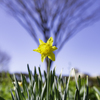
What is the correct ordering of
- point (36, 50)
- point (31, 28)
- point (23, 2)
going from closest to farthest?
point (36, 50), point (23, 2), point (31, 28)

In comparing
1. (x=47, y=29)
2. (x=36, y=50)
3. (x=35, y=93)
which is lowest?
(x=35, y=93)

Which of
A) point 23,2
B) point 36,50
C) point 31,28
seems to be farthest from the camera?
point 31,28

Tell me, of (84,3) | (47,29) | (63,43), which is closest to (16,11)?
(47,29)

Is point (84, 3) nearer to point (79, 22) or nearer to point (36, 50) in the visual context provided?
point (79, 22)

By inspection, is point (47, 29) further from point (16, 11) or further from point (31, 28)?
point (16, 11)

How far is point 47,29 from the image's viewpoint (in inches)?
198

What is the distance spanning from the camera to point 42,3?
15.9ft

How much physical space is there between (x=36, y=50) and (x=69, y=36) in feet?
15.5

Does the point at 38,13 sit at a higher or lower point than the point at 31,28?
higher

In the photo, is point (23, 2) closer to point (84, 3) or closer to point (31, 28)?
point (31, 28)

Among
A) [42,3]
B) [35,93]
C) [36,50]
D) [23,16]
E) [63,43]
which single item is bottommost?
[35,93]

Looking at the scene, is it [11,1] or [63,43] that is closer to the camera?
[11,1]

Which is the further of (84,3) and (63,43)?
(63,43)

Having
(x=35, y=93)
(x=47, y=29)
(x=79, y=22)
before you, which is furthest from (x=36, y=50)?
(x=79, y=22)
